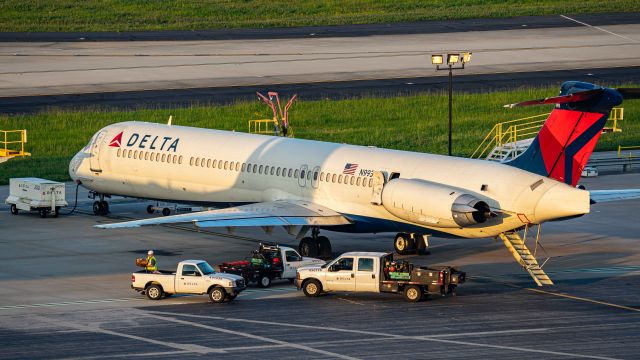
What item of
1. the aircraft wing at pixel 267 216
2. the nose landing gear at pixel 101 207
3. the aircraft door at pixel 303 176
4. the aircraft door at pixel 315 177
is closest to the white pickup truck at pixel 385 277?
the aircraft wing at pixel 267 216

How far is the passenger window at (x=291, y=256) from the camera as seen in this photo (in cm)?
4669

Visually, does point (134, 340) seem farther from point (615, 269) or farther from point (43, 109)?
point (43, 109)

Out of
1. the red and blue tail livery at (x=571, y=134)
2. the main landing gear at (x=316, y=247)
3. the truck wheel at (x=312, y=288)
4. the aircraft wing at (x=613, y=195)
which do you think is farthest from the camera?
the aircraft wing at (x=613, y=195)

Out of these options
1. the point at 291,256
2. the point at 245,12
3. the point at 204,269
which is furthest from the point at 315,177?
the point at 245,12

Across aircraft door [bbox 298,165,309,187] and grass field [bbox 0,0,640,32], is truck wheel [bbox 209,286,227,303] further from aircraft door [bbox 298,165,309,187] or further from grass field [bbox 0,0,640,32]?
grass field [bbox 0,0,640,32]

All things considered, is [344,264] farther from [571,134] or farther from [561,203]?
[571,134]

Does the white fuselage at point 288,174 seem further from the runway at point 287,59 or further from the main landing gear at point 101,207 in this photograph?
the runway at point 287,59

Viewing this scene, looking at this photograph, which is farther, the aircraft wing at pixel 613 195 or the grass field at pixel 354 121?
the grass field at pixel 354 121

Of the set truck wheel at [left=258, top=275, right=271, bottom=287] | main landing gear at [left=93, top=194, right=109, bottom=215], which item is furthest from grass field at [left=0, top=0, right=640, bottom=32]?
truck wheel at [left=258, top=275, right=271, bottom=287]

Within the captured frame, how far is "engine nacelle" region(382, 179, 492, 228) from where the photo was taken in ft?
152

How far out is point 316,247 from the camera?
5128cm

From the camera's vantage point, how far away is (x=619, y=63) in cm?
9925

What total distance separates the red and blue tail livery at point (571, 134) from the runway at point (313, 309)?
3.66 metres

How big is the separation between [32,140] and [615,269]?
129 ft
